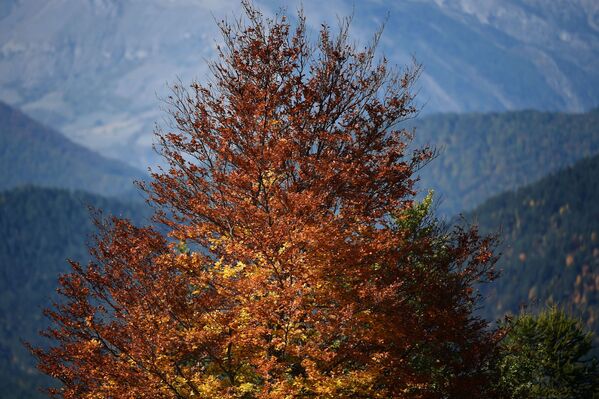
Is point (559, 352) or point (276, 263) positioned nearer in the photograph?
point (276, 263)

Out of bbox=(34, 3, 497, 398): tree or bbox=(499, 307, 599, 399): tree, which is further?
bbox=(499, 307, 599, 399): tree

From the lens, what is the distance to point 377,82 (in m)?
20.4

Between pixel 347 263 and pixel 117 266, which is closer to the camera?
pixel 347 263

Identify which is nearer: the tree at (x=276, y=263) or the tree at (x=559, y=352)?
the tree at (x=276, y=263)

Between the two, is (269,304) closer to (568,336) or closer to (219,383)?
(219,383)

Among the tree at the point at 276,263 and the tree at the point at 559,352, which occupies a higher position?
the tree at the point at 559,352

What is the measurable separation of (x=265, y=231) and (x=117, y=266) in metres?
4.01

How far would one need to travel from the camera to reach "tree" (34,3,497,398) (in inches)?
699

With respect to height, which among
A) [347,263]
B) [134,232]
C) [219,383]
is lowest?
[219,383]

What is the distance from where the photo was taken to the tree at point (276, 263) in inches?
699

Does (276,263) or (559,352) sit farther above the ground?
(559,352)

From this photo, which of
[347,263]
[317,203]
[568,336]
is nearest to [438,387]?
[347,263]

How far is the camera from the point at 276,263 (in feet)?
58.8

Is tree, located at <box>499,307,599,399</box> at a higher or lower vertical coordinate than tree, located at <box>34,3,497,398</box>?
higher
